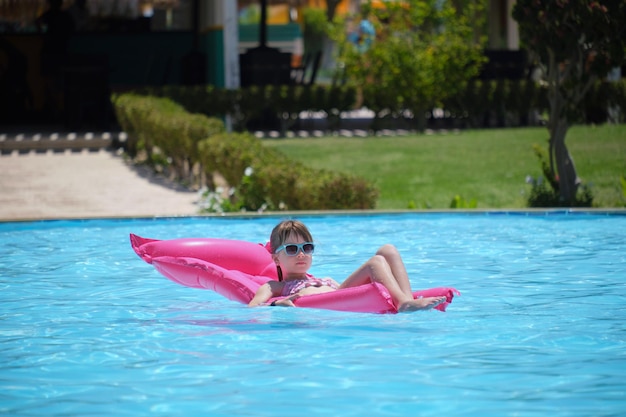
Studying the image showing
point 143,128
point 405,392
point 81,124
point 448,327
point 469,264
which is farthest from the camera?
point 81,124

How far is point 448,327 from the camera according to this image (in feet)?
18.9

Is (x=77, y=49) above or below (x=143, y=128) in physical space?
above

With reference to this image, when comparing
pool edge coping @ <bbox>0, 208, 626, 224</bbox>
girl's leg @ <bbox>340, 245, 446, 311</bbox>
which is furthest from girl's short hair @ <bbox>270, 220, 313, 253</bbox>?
pool edge coping @ <bbox>0, 208, 626, 224</bbox>

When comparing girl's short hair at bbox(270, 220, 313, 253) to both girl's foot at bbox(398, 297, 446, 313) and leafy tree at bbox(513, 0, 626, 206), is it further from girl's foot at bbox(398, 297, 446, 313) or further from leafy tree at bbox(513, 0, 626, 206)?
leafy tree at bbox(513, 0, 626, 206)

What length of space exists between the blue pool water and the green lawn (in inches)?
116

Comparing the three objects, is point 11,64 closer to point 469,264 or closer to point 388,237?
point 388,237

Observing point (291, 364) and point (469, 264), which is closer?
point (291, 364)

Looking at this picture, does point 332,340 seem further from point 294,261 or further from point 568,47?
point 568,47

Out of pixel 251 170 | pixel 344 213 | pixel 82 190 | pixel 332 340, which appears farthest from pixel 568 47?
pixel 82 190

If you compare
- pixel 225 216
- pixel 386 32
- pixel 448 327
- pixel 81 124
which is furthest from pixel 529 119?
pixel 448 327

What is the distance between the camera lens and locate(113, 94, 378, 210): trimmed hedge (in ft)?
32.6

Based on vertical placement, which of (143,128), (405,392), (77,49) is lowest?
(405,392)

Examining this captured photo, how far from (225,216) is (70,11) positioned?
13874mm

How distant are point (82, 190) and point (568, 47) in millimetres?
6061
